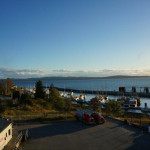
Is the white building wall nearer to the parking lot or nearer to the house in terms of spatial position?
the house

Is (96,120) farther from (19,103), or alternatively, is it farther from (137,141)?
(19,103)

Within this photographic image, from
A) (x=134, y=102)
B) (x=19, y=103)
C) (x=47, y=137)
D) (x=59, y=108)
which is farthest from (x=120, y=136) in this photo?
(x=134, y=102)

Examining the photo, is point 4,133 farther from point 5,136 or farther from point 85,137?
point 85,137

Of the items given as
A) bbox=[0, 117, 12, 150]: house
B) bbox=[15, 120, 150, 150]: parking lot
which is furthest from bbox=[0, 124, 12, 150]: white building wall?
bbox=[15, 120, 150, 150]: parking lot

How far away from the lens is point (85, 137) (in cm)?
1503

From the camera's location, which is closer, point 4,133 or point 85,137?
point 4,133

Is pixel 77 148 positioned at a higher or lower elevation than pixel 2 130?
lower

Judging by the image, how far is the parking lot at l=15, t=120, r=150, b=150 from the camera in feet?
42.6

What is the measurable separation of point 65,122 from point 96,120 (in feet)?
13.1

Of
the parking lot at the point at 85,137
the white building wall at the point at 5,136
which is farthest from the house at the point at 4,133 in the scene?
the parking lot at the point at 85,137

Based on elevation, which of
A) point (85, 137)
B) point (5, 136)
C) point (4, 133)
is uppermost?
point (4, 133)

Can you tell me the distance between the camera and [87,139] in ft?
47.6

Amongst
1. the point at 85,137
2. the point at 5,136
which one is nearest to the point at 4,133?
the point at 5,136

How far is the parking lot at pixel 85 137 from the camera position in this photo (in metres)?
13.0
